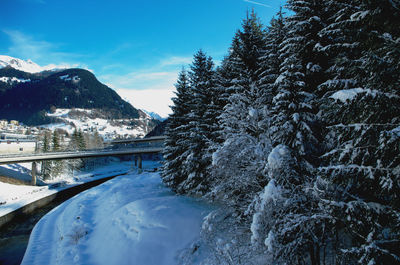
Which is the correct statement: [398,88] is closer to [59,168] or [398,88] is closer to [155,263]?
[155,263]

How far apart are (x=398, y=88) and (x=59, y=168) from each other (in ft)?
221

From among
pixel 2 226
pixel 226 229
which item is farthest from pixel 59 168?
pixel 226 229

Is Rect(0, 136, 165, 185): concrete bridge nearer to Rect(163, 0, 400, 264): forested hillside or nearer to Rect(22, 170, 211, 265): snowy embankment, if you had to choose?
Rect(22, 170, 211, 265): snowy embankment

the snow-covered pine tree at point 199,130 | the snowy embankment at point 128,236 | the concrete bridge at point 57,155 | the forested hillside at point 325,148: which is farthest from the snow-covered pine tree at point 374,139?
the concrete bridge at point 57,155

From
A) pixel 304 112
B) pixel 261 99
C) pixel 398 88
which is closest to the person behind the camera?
pixel 398 88

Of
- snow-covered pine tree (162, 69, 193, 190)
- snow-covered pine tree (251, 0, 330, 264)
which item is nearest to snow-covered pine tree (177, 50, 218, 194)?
snow-covered pine tree (162, 69, 193, 190)

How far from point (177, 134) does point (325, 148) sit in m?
14.4

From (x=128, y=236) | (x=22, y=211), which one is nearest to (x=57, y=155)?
(x=22, y=211)

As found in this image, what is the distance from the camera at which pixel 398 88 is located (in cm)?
509

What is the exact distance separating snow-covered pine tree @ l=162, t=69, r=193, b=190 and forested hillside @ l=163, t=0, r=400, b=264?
797cm

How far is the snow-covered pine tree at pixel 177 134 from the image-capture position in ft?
68.7

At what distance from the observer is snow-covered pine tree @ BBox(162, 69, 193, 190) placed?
2095cm

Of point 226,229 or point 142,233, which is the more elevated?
point 226,229

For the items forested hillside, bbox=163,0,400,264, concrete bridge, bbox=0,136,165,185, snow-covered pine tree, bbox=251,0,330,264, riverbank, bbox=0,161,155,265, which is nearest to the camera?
forested hillside, bbox=163,0,400,264
